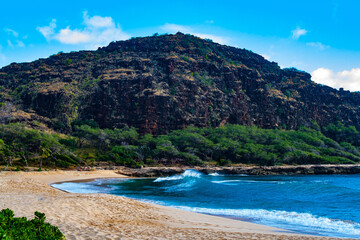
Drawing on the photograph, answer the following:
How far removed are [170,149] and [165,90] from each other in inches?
1228

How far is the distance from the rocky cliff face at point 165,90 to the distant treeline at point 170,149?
11489 millimetres

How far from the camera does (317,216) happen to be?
1419 cm

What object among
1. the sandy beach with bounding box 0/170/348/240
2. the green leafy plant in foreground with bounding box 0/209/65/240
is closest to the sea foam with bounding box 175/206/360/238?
the sandy beach with bounding box 0/170/348/240

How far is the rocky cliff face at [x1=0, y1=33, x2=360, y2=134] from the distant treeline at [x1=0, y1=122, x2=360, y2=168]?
1149cm

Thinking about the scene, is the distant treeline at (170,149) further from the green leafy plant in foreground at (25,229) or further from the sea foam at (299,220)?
the green leafy plant in foreground at (25,229)

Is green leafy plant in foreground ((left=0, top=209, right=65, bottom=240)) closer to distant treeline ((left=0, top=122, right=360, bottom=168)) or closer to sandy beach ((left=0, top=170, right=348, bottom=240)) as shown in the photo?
sandy beach ((left=0, top=170, right=348, bottom=240))

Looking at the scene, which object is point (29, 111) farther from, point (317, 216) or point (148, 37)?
point (317, 216)

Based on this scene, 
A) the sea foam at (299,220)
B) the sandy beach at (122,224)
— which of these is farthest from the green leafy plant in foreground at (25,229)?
the sea foam at (299,220)

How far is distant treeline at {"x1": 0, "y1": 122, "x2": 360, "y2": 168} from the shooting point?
48594mm

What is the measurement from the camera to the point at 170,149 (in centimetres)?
5894

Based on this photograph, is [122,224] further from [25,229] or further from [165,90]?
[165,90]

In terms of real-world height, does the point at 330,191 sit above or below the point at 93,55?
below

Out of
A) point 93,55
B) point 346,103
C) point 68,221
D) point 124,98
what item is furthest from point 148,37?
point 68,221

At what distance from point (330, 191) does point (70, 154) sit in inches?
1836
